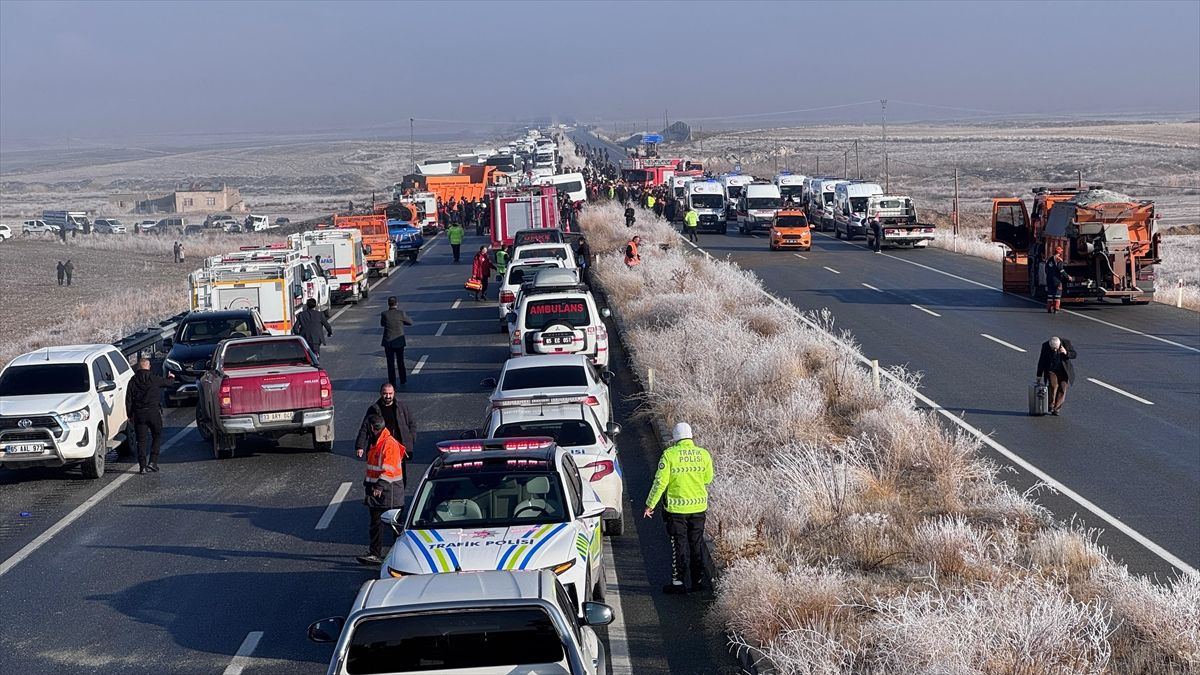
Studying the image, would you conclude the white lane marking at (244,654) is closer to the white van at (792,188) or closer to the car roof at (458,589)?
the car roof at (458,589)

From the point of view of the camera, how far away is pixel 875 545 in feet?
40.7

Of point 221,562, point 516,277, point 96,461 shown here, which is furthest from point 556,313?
point 221,562

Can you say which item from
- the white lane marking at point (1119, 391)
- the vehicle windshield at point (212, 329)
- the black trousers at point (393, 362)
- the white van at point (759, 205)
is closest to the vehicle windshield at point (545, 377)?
the black trousers at point (393, 362)

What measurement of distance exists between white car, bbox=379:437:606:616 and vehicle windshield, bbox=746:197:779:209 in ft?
172

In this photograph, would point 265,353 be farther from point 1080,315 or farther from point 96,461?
point 1080,315

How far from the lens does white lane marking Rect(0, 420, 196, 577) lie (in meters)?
14.3

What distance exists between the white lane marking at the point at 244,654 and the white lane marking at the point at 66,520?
3908 mm

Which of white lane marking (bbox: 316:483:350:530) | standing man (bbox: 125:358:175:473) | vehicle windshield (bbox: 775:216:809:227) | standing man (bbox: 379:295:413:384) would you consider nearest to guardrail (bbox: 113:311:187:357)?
standing man (bbox: 379:295:413:384)

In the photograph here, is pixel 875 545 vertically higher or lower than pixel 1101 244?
lower

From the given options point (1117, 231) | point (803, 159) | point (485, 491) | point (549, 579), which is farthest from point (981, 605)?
point (803, 159)

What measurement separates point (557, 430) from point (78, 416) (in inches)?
297

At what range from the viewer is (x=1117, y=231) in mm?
35469

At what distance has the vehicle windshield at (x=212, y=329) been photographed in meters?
25.4

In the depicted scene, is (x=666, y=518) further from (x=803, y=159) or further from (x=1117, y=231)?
(x=803, y=159)
